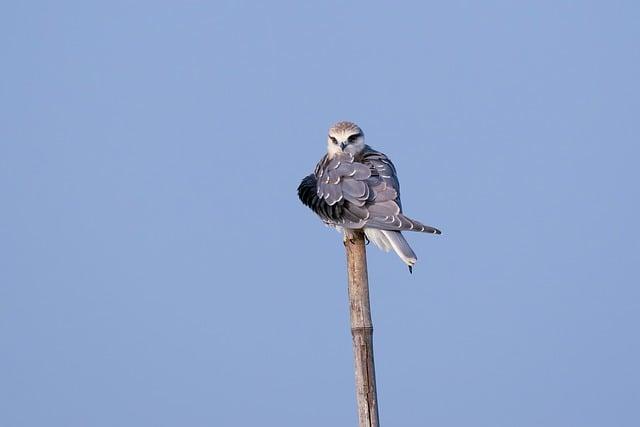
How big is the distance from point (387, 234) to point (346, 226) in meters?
0.57

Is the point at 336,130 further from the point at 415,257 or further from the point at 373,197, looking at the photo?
the point at 415,257

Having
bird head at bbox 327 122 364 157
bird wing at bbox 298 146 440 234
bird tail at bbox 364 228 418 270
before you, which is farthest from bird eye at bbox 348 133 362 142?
bird tail at bbox 364 228 418 270

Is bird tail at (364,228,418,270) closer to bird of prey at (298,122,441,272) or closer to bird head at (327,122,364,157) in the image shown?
bird of prey at (298,122,441,272)

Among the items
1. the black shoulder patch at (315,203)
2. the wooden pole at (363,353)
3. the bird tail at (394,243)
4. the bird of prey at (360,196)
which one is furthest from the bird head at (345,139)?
the wooden pole at (363,353)

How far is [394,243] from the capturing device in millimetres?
10461

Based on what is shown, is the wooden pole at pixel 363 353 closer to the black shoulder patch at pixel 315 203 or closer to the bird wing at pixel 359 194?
the bird wing at pixel 359 194

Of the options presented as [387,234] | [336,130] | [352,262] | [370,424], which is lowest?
[370,424]

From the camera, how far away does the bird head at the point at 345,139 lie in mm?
12102

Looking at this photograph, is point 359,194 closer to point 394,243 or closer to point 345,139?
point 394,243

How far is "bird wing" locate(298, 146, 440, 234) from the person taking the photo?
10.7 meters

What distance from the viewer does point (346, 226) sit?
11.0 meters

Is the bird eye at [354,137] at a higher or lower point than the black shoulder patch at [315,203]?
higher

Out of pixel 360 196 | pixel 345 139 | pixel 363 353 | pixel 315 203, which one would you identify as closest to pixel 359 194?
pixel 360 196

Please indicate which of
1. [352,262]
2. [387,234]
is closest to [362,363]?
[352,262]
